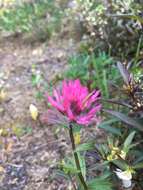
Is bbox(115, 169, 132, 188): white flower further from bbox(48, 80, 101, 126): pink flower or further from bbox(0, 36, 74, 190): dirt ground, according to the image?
bbox(0, 36, 74, 190): dirt ground

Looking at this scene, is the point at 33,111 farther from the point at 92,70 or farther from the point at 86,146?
the point at 86,146

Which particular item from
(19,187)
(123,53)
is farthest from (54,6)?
(19,187)

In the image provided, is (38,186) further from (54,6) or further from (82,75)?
(54,6)

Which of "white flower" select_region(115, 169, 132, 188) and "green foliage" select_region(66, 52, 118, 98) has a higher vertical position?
"green foliage" select_region(66, 52, 118, 98)

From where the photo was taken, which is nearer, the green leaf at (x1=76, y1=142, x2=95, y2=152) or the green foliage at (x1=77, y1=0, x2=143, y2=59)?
the green leaf at (x1=76, y1=142, x2=95, y2=152)

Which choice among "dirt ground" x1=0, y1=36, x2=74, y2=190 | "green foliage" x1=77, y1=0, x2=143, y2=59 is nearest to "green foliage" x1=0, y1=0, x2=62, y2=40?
"dirt ground" x1=0, y1=36, x2=74, y2=190

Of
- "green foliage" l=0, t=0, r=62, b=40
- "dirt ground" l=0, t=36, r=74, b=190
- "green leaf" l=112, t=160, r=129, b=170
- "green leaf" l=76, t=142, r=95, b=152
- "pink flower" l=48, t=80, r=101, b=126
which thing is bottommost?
"dirt ground" l=0, t=36, r=74, b=190
